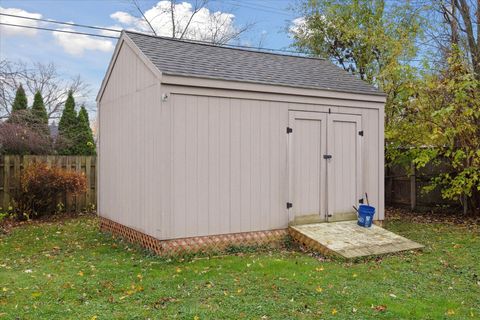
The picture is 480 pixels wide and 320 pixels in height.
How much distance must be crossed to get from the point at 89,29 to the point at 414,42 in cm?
1145

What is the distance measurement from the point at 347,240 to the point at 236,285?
259cm

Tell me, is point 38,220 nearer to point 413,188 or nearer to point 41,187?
point 41,187

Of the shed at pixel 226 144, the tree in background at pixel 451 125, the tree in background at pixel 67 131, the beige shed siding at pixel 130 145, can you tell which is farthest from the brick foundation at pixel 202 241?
the tree in background at pixel 67 131

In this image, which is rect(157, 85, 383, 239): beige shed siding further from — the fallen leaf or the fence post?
the fence post

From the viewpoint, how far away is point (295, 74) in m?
8.10

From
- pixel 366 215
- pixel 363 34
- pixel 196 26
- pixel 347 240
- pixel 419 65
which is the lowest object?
pixel 347 240

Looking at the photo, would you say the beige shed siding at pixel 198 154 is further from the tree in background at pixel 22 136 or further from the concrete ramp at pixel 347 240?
the tree in background at pixel 22 136

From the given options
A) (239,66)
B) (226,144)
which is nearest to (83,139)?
(239,66)

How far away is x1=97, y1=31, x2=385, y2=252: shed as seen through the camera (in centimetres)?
641

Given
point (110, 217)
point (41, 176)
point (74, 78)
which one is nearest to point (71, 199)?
point (41, 176)

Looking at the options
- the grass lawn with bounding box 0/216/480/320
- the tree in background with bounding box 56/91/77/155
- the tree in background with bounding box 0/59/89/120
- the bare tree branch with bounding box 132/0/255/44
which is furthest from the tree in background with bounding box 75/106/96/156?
the grass lawn with bounding box 0/216/480/320

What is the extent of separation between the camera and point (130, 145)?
7.52 metres

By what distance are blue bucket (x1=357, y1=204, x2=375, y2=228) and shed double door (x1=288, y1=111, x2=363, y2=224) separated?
354 mm

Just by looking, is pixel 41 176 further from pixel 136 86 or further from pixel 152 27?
pixel 152 27
